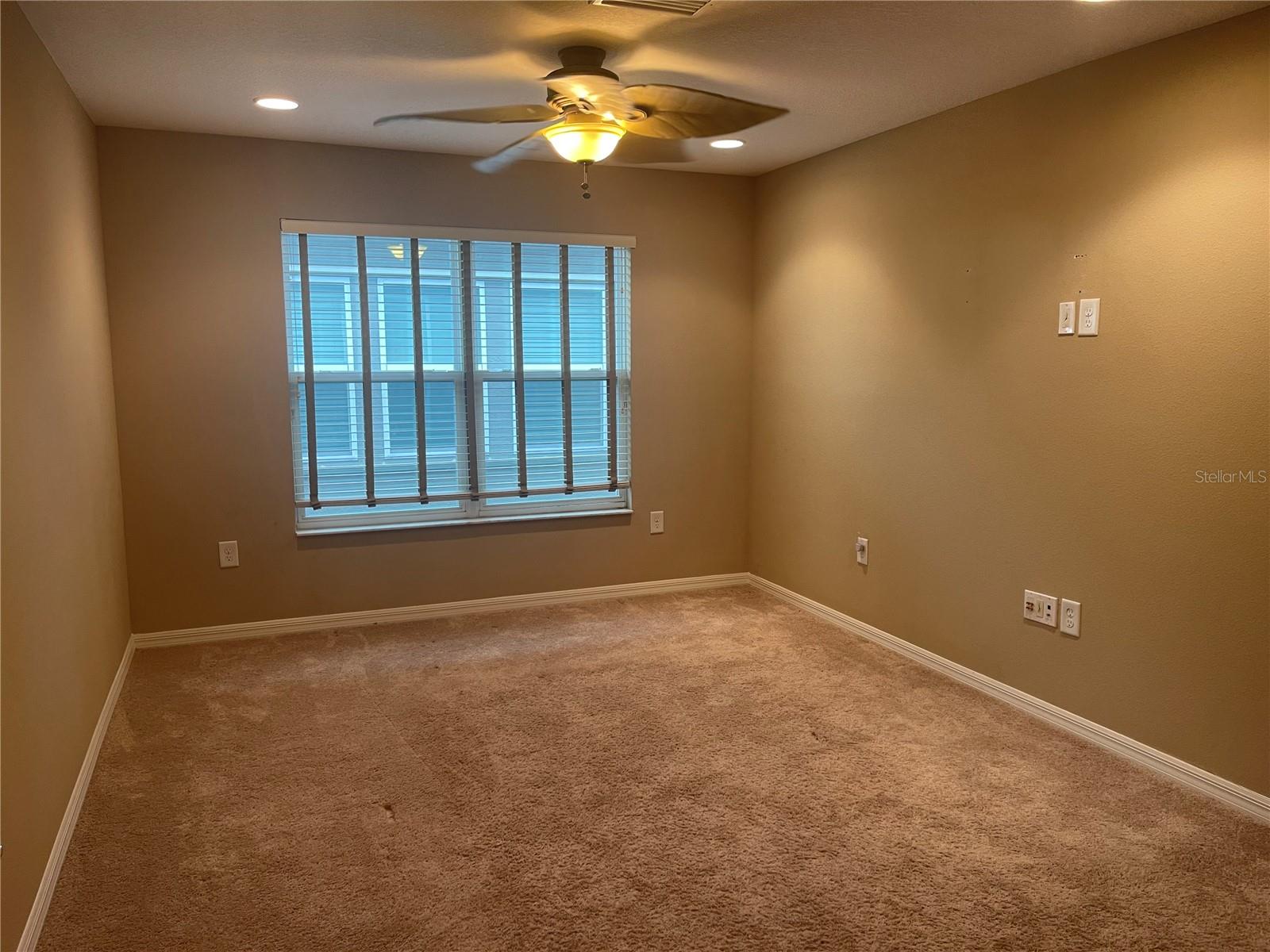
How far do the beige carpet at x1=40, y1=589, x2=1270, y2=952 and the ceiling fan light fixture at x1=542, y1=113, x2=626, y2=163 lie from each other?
1920 mm

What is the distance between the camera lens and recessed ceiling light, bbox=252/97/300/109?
3329 millimetres

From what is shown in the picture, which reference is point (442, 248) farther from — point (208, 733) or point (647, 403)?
point (208, 733)

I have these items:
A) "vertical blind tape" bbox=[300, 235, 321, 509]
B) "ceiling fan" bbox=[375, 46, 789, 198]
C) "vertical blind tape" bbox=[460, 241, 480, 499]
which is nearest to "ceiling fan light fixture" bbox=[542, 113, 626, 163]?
"ceiling fan" bbox=[375, 46, 789, 198]

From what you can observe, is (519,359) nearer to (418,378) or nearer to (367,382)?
(418,378)

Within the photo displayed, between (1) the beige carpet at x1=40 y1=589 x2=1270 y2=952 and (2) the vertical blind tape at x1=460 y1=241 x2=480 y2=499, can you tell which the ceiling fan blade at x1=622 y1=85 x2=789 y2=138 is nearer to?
(2) the vertical blind tape at x1=460 y1=241 x2=480 y2=499

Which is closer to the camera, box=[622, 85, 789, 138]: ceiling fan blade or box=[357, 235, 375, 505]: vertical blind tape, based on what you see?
box=[622, 85, 789, 138]: ceiling fan blade

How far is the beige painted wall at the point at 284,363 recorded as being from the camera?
390cm

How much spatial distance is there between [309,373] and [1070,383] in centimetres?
312

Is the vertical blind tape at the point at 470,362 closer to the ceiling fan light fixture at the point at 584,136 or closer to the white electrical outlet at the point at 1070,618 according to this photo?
the ceiling fan light fixture at the point at 584,136

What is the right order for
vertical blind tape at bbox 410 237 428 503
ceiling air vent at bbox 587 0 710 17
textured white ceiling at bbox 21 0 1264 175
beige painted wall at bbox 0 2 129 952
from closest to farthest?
beige painted wall at bbox 0 2 129 952 → ceiling air vent at bbox 587 0 710 17 → textured white ceiling at bbox 21 0 1264 175 → vertical blind tape at bbox 410 237 428 503

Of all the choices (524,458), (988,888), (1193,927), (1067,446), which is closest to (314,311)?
(524,458)

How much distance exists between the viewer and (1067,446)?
3109 mm

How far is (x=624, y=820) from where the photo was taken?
2.56m
